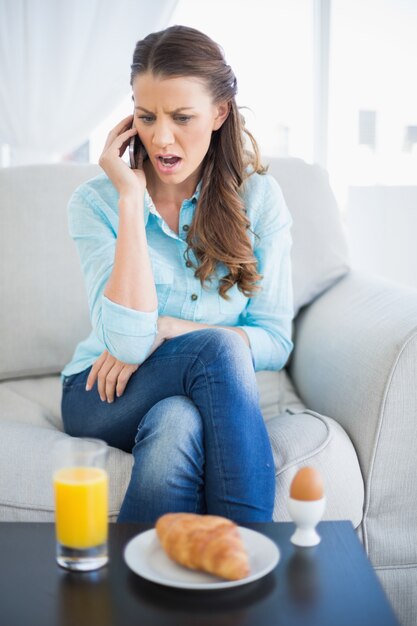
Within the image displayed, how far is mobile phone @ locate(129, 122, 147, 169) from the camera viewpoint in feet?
5.89

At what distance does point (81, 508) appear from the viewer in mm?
972

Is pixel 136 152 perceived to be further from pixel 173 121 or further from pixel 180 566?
pixel 180 566

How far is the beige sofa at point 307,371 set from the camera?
1530 millimetres

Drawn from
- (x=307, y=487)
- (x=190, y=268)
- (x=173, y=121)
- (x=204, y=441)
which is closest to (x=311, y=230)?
(x=190, y=268)

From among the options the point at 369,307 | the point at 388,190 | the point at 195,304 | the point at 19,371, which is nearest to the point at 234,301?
the point at 195,304

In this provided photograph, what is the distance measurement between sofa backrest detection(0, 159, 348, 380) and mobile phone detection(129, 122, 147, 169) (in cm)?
38

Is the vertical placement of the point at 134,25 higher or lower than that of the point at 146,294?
higher

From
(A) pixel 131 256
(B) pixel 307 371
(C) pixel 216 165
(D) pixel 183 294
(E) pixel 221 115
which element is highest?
(E) pixel 221 115

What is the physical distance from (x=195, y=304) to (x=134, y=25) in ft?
5.60

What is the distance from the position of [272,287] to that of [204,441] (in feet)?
1.81

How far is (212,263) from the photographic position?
1.76 m

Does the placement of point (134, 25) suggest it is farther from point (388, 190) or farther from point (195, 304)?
point (195, 304)

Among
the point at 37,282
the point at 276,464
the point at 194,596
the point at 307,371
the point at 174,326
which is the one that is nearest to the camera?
the point at 194,596

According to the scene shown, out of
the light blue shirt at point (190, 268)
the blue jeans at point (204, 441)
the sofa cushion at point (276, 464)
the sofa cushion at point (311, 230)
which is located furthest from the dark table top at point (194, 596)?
the sofa cushion at point (311, 230)
